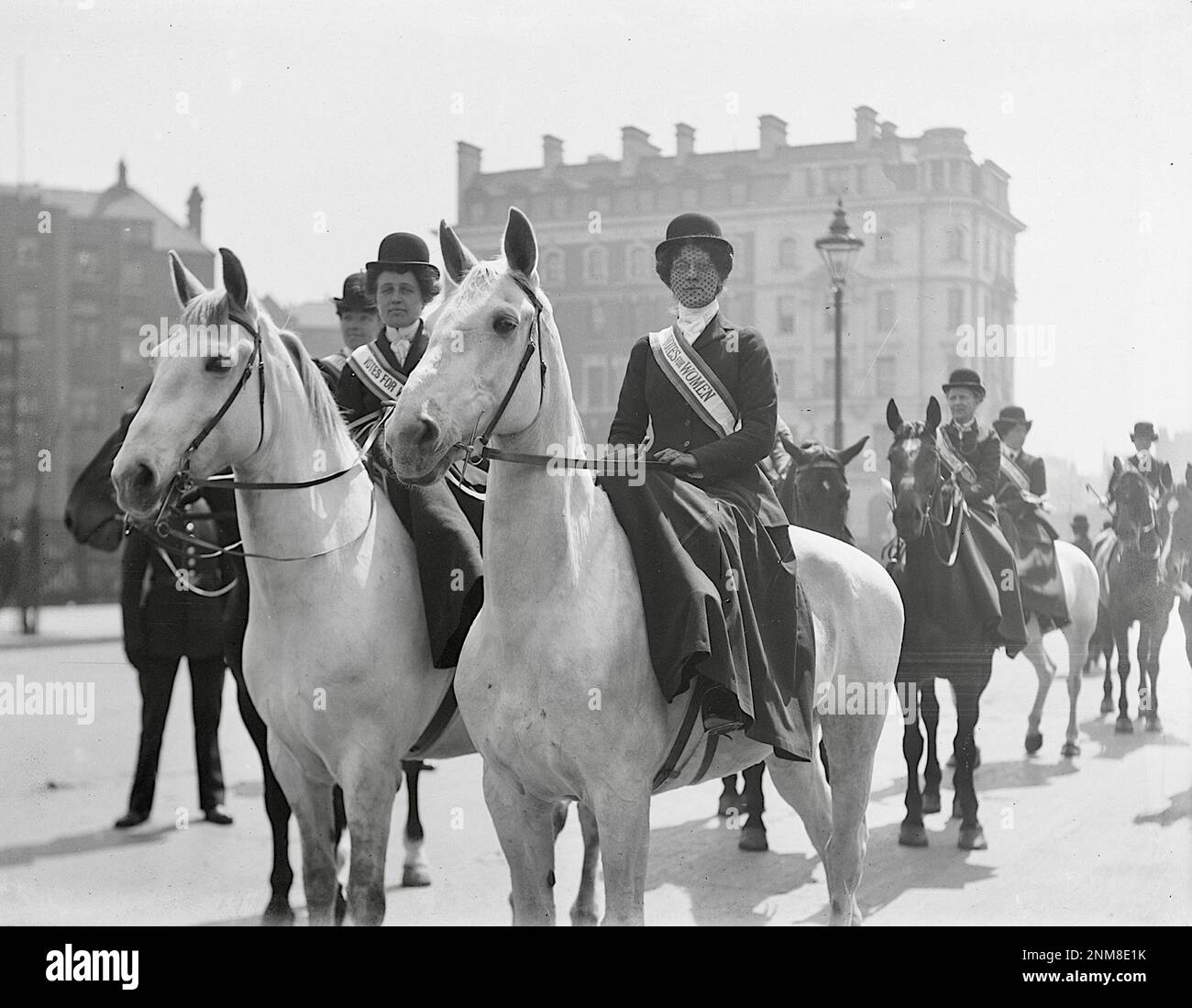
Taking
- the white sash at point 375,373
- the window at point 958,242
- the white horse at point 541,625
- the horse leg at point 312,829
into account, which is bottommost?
the horse leg at point 312,829

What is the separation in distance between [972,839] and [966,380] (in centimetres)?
307

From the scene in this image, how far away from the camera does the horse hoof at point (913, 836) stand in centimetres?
821

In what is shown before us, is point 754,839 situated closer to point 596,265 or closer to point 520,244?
point 596,265

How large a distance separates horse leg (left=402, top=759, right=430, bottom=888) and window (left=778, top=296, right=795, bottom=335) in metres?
3.50

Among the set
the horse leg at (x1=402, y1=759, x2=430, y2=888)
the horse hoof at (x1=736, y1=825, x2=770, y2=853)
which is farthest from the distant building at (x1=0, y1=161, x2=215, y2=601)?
the horse hoof at (x1=736, y1=825, x2=770, y2=853)

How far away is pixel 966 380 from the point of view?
9.09 metres

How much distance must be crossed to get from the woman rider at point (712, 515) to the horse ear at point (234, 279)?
5.03 ft

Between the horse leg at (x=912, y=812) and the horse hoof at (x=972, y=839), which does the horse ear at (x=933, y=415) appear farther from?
the horse hoof at (x=972, y=839)

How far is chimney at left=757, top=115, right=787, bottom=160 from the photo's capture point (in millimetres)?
6957

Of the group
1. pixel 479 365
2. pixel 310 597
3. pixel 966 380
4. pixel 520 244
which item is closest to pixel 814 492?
pixel 966 380

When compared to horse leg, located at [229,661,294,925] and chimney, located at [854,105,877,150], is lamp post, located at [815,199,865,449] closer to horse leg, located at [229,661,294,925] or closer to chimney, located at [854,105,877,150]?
chimney, located at [854,105,877,150]

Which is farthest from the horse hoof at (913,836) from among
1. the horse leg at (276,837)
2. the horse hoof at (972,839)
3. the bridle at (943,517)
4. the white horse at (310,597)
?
the white horse at (310,597)
